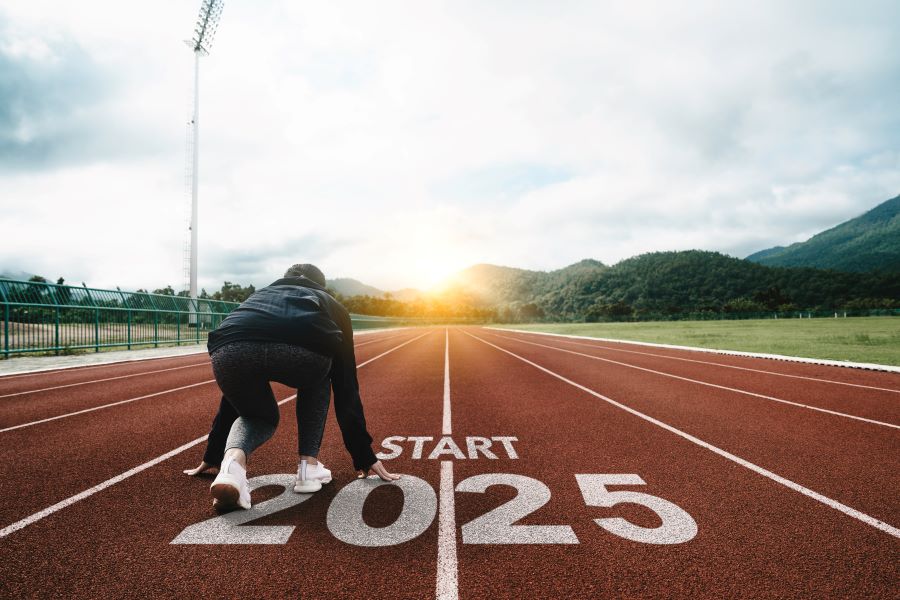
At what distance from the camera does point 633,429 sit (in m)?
5.69

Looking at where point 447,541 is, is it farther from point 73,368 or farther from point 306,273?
point 73,368

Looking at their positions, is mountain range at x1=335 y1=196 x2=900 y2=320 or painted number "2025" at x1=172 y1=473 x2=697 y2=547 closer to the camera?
painted number "2025" at x1=172 y1=473 x2=697 y2=547

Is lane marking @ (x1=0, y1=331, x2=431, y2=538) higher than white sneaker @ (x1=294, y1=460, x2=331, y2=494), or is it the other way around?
white sneaker @ (x1=294, y1=460, x2=331, y2=494)

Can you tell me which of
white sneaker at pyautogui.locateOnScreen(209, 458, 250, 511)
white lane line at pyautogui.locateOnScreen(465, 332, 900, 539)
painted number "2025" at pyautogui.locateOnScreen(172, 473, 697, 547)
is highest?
white sneaker at pyautogui.locateOnScreen(209, 458, 250, 511)

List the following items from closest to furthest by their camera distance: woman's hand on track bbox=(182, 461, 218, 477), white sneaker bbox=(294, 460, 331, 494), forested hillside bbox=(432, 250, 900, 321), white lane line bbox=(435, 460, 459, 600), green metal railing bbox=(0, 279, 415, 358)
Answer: white lane line bbox=(435, 460, 459, 600), white sneaker bbox=(294, 460, 331, 494), woman's hand on track bbox=(182, 461, 218, 477), green metal railing bbox=(0, 279, 415, 358), forested hillside bbox=(432, 250, 900, 321)

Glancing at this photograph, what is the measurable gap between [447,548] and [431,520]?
402mm

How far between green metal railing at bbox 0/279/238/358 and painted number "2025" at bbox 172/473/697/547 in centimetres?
1468

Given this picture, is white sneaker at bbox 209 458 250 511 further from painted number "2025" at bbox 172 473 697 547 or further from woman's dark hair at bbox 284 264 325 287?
woman's dark hair at bbox 284 264 325 287

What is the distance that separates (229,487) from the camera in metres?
3.00

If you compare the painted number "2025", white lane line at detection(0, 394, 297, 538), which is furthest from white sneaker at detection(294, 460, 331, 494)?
white lane line at detection(0, 394, 297, 538)

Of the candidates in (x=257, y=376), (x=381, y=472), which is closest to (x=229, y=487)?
(x=257, y=376)

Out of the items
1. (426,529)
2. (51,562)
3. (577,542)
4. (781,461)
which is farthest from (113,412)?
(781,461)

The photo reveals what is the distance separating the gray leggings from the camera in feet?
10.1

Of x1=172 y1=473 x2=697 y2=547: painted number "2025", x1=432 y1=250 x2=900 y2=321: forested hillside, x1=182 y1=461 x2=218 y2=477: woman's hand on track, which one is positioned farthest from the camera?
x1=432 y1=250 x2=900 y2=321: forested hillside
